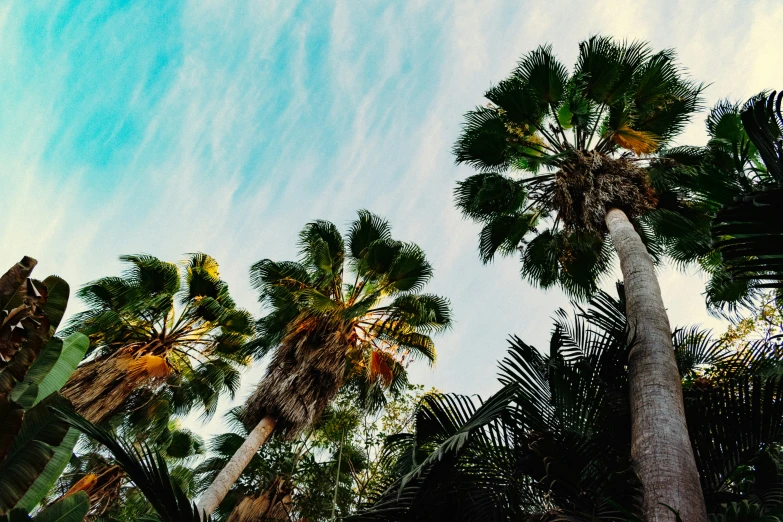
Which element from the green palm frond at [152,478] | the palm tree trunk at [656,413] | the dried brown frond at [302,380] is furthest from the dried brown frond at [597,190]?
the green palm frond at [152,478]

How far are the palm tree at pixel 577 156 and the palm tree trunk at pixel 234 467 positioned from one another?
15.7ft

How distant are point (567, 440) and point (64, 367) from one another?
501 centimetres

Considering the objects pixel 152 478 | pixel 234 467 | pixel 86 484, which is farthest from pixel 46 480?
pixel 86 484

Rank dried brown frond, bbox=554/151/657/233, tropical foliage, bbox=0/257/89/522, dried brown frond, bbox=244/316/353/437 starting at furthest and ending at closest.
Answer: dried brown frond, bbox=244/316/353/437, dried brown frond, bbox=554/151/657/233, tropical foliage, bbox=0/257/89/522

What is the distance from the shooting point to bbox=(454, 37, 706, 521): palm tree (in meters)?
7.15

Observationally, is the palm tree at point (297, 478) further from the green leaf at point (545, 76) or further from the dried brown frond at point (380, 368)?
the green leaf at point (545, 76)

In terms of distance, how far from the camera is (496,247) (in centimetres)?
917

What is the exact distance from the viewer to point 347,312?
9164mm

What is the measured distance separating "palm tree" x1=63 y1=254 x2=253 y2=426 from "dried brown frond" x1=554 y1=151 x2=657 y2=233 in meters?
6.97

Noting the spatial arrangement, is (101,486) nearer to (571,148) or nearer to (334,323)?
(334,323)

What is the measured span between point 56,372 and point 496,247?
6.68m

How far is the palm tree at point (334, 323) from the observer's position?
8688 millimetres

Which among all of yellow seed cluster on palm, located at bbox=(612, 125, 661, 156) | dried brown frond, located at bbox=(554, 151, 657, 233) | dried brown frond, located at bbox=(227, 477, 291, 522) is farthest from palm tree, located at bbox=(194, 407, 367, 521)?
yellow seed cluster on palm, located at bbox=(612, 125, 661, 156)

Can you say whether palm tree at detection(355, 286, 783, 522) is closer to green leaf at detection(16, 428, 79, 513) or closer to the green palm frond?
the green palm frond
